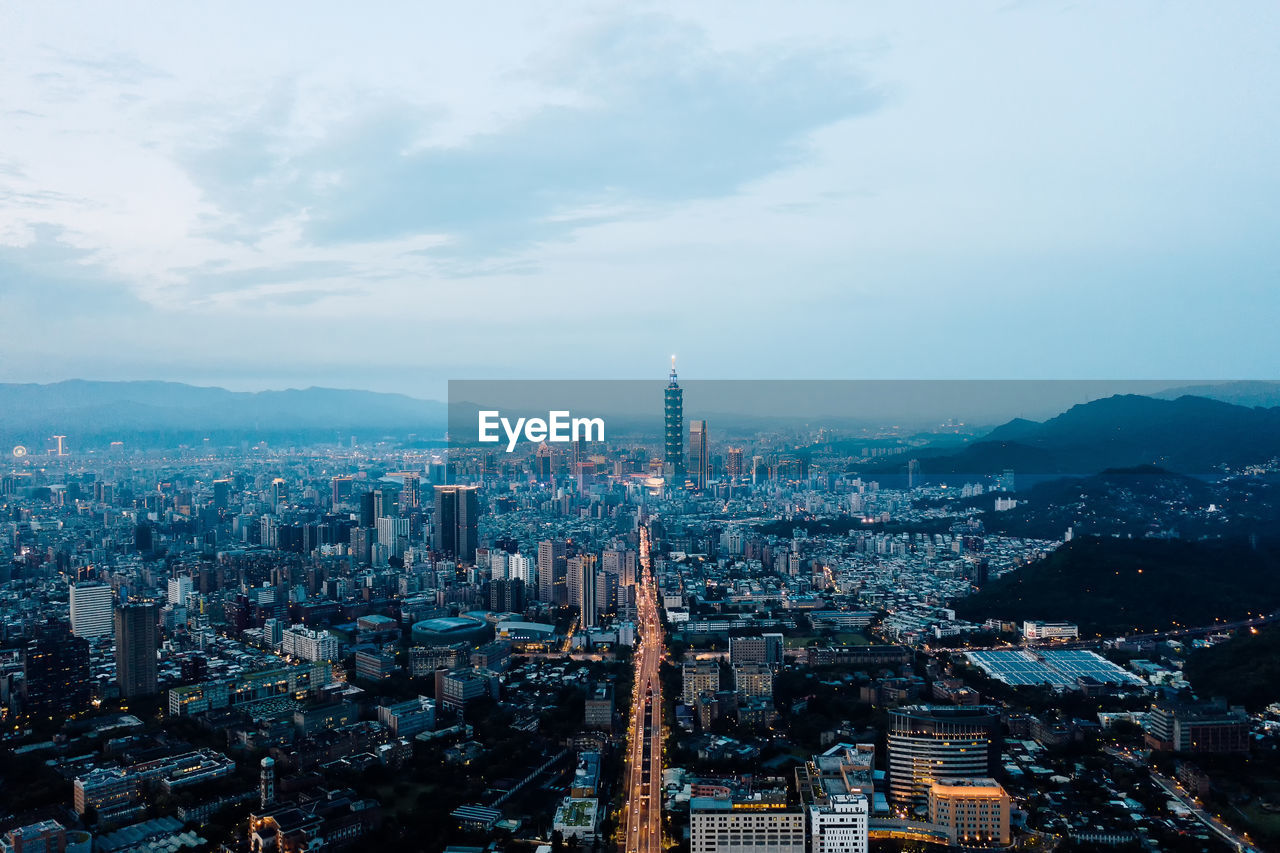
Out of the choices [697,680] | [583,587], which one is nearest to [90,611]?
[583,587]

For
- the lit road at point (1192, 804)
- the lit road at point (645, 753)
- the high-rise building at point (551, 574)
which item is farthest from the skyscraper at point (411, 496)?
the lit road at point (1192, 804)

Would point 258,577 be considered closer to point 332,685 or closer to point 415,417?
point 332,685

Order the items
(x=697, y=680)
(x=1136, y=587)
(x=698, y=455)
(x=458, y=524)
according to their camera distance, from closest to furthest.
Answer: (x=697, y=680)
(x=1136, y=587)
(x=458, y=524)
(x=698, y=455)

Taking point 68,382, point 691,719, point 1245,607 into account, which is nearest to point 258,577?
point 691,719

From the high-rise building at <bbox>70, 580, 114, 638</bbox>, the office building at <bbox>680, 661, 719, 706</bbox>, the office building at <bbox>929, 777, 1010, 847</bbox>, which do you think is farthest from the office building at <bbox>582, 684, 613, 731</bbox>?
the high-rise building at <bbox>70, 580, 114, 638</bbox>

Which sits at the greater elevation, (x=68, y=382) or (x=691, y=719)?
(x=68, y=382)

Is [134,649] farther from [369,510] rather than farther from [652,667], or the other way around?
[369,510]
